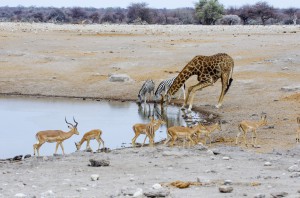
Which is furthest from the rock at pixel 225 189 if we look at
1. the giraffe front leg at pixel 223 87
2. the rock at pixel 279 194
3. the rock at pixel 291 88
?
the rock at pixel 291 88

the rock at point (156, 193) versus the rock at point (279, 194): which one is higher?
the rock at point (279, 194)

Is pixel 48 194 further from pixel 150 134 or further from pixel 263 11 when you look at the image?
pixel 263 11

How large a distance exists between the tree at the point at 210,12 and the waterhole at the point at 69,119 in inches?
1724

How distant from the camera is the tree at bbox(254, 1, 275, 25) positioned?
7194cm

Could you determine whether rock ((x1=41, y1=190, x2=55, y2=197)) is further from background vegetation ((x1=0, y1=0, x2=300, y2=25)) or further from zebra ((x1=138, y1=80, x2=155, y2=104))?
background vegetation ((x1=0, y1=0, x2=300, y2=25))

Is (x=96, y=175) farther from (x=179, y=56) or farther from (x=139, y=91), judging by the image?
(x=179, y=56)

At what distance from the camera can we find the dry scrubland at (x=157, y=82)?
34.8 ft

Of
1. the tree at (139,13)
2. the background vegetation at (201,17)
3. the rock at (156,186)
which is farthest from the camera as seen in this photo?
the tree at (139,13)

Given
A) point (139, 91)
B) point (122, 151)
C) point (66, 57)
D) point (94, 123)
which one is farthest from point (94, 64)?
point (122, 151)

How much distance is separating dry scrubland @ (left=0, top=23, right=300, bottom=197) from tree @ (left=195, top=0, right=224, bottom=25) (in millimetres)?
14568

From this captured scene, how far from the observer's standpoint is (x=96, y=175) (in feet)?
35.9

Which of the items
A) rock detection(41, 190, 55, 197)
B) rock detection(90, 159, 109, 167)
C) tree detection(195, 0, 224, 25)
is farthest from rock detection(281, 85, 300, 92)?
tree detection(195, 0, 224, 25)

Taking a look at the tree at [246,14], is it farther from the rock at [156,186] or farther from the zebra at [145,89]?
the rock at [156,186]

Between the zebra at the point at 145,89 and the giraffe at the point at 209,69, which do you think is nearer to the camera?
the giraffe at the point at 209,69
